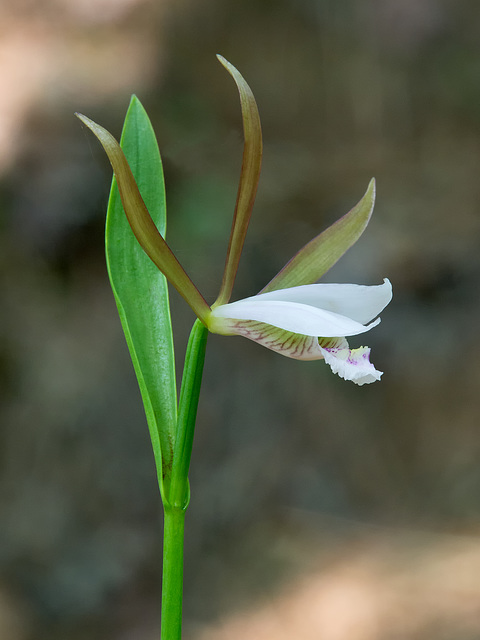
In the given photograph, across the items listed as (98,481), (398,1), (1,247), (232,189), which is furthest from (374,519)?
(398,1)

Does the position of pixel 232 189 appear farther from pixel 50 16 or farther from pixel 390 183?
pixel 50 16

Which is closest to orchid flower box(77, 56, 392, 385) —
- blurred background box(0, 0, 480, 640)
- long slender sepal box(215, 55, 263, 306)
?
long slender sepal box(215, 55, 263, 306)

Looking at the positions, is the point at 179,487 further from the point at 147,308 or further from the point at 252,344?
the point at 252,344

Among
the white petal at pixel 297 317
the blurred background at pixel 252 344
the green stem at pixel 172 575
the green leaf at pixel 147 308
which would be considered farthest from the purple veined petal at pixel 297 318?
the blurred background at pixel 252 344

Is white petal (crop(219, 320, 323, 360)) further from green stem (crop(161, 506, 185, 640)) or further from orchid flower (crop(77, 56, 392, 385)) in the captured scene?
green stem (crop(161, 506, 185, 640))

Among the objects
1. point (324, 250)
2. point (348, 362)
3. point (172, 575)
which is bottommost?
point (172, 575)

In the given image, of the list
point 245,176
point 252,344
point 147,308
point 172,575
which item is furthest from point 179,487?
point 252,344
